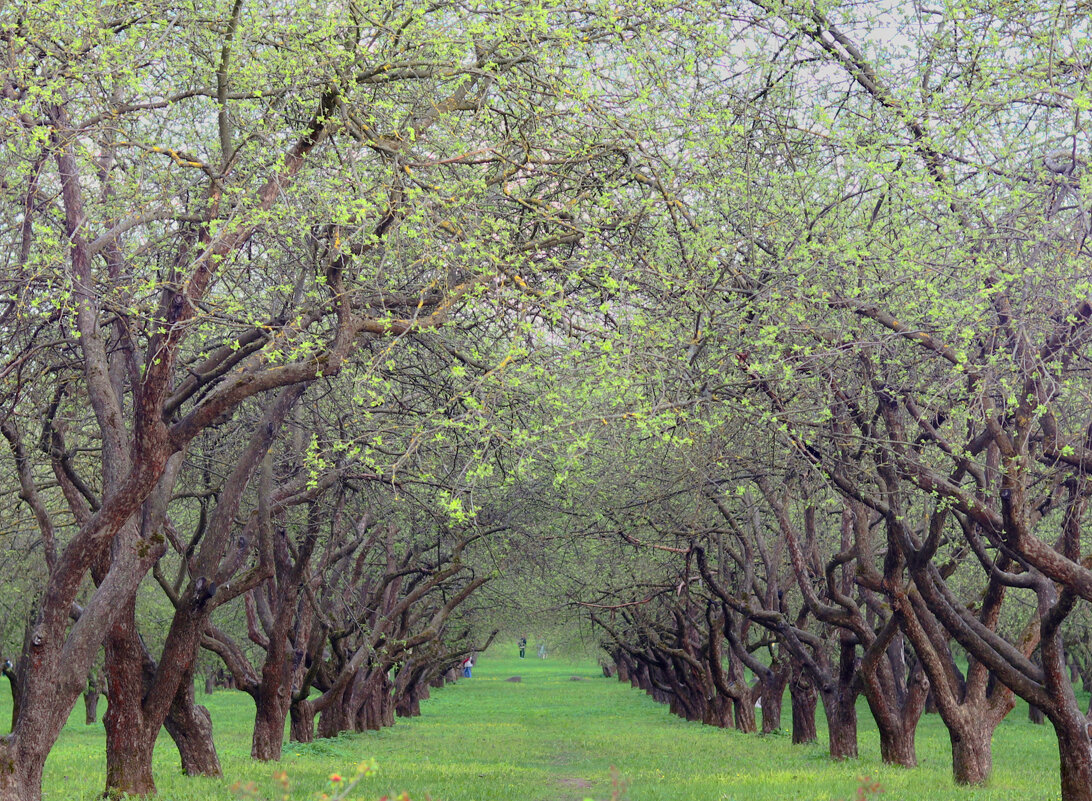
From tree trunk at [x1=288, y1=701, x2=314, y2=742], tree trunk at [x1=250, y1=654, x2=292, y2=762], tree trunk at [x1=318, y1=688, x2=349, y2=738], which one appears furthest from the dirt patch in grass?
tree trunk at [x1=318, y1=688, x2=349, y2=738]

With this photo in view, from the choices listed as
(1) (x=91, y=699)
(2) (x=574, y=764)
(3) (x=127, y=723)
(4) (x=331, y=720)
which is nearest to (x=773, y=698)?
(2) (x=574, y=764)

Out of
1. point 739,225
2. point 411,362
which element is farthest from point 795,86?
point 411,362

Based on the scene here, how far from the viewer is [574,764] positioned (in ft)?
80.8

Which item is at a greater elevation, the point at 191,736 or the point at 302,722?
the point at 191,736

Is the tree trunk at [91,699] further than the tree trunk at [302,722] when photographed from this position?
Yes

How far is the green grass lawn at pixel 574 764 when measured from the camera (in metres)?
16.7

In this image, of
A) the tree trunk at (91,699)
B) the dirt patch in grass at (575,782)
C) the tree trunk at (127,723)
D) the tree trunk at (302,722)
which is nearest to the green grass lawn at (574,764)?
the dirt patch in grass at (575,782)

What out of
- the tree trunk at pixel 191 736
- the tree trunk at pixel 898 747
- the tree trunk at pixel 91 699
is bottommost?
the tree trunk at pixel 91 699

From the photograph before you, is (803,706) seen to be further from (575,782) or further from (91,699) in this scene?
(91,699)

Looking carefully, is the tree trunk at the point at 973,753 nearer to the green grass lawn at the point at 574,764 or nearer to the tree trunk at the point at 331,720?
the green grass lawn at the point at 574,764

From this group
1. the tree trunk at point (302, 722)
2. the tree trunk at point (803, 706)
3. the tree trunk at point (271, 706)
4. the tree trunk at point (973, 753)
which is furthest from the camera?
the tree trunk at point (803, 706)

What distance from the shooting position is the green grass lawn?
16734 mm

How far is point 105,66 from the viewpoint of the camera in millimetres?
9227

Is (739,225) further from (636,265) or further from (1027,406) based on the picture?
(1027,406)
